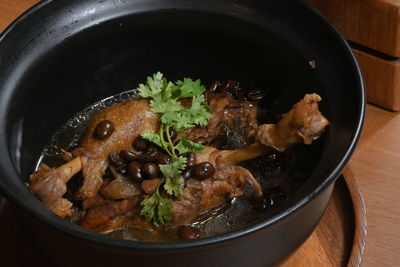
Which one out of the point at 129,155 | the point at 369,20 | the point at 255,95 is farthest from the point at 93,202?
the point at 369,20

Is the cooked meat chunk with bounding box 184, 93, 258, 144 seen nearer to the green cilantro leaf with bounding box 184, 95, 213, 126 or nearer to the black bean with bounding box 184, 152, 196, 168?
the green cilantro leaf with bounding box 184, 95, 213, 126

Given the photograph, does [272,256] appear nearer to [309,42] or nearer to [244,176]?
[244,176]

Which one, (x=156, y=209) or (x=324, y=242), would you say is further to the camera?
(x=324, y=242)

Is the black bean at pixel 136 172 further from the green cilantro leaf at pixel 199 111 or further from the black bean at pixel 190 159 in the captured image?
the green cilantro leaf at pixel 199 111

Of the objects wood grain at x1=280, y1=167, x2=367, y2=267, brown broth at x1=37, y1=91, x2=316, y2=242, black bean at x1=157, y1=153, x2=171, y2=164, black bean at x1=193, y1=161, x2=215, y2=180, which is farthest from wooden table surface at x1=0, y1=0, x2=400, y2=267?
black bean at x1=157, y1=153, x2=171, y2=164

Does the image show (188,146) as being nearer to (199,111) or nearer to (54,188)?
(199,111)

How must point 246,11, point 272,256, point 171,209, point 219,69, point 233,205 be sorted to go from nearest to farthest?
point 272,256 < point 171,209 < point 233,205 < point 246,11 < point 219,69

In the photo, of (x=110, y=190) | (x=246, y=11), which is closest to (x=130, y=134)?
(x=110, y=190)
